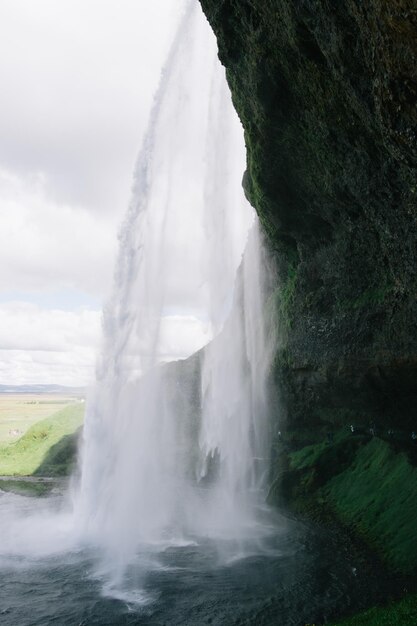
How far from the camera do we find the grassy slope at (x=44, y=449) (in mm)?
48438

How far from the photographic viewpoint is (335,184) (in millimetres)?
19578

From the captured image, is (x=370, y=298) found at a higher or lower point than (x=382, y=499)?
higher

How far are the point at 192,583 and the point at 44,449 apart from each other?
133ft

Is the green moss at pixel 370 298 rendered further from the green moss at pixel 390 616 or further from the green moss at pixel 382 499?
the green moss at pixel 390 616

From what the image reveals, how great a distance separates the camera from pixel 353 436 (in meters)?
31.0

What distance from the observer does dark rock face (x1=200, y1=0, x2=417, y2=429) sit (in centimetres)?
1166

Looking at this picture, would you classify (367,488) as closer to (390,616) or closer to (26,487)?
(390,616)

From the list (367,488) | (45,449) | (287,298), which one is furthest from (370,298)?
(45,449)

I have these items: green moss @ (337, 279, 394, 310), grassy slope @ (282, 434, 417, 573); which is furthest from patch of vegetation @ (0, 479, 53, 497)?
green moss @ (337, 279, 394, 310)

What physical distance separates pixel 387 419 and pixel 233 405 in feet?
44.0

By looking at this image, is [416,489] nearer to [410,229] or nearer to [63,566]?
[410,229]

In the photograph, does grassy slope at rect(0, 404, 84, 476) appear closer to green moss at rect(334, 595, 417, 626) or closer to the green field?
the green field

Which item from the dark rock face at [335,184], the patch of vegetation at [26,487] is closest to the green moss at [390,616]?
the dark rock face at [335,184]

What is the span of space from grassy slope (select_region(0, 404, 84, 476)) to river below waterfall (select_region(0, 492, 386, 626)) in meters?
26.7
